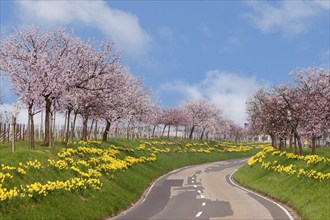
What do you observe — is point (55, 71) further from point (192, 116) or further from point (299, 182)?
point (192, 116)

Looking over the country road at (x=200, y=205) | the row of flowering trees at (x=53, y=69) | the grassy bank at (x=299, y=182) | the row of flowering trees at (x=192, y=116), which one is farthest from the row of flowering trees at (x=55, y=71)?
the row of flowering trees at (x=192, y=116)

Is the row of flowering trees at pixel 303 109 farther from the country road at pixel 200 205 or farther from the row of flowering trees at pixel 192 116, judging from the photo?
the row of flowering trees at pixel 192 116

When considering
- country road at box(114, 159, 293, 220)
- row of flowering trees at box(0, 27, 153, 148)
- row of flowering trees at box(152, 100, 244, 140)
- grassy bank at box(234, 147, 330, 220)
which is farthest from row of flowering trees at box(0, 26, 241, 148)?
row of flowering trees at box(152, 100, 244, 140)

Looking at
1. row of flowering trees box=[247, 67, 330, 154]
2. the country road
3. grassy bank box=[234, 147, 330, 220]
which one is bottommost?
the country road

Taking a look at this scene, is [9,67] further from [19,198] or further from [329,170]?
[329,170]

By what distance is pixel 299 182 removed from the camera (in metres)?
31.8

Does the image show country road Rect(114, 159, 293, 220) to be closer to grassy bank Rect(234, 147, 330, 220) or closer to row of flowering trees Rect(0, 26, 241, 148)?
grassy bank Rect(234, 147, 330, 220)

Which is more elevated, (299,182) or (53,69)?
(53,69)

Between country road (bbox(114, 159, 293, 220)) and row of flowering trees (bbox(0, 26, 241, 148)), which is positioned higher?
row of flowering trees (bbox(0, 26, 241, 148))

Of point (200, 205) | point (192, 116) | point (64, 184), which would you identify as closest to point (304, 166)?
point (200, 205)

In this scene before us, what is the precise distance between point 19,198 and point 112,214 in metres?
6.61

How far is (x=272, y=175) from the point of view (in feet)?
131

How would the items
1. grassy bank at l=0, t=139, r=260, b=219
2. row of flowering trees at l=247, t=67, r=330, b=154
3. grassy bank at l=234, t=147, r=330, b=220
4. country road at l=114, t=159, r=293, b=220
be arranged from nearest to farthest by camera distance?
grassy bank at l=0, t=139, r=260, b=219 < country road at l=114, t=159, r=293, b=220 < grassy bank at l=234, t=147, r=330, b=220 < row of flowering trees at l=247, t=67, r=330, b=154

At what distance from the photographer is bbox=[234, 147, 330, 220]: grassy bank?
80.0ft
